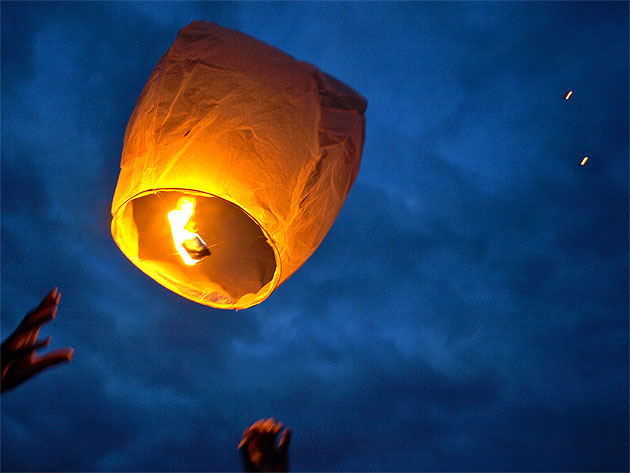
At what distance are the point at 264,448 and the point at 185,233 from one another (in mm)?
816

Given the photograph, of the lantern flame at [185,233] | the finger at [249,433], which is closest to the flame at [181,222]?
the lantern flame at [185,233]

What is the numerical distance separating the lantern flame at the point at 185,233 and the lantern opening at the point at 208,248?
0.16 feet

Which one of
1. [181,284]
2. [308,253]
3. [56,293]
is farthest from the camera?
[181,284]

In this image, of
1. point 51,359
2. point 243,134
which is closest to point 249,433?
point 51,359

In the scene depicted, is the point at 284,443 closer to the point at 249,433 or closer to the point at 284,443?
the point at 284,443

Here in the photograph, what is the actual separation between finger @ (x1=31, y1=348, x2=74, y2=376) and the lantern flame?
0.48 m

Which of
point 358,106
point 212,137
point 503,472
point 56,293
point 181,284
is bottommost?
point 56,293

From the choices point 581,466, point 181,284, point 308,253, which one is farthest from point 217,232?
point 581,466

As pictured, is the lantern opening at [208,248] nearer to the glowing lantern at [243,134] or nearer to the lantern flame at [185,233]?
the lantern flame at [185,233]

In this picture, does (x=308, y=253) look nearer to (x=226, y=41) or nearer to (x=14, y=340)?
(x=226, y=41)

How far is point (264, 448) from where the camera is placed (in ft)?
4.63

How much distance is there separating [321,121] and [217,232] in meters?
0.70

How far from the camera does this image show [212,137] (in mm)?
1360

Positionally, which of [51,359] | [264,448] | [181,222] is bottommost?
[264,448]
